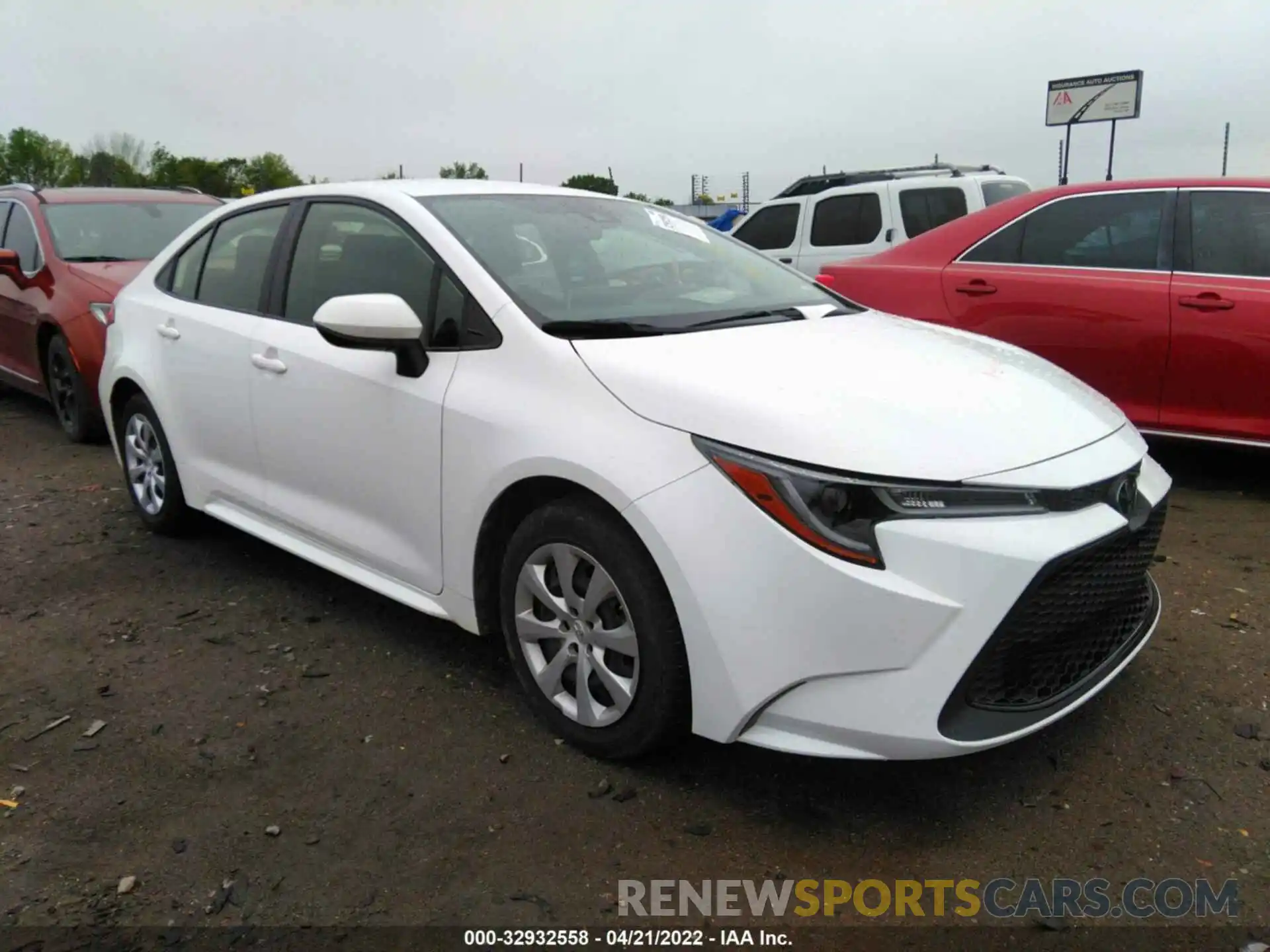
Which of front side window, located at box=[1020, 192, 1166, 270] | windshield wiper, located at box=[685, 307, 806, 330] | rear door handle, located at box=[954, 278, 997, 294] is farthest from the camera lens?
rear door handle, located at box=[954, 278, 997, 294]

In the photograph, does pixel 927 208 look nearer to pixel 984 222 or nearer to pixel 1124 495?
pixel 984 222

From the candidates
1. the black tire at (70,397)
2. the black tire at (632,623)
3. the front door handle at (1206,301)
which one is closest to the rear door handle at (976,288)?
the front door handle at (1206,301)

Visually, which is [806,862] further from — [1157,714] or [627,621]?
[1157,714]

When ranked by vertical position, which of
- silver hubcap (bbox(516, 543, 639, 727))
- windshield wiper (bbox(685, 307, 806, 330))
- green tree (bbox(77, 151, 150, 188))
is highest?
green tree (bbox(77, 151, 150, 188))

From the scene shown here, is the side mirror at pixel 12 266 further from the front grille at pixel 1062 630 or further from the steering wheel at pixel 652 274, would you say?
the front grille at pixel 1062 630

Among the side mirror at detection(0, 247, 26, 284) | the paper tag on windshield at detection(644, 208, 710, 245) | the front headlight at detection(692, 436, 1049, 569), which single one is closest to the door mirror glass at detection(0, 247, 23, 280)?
the side mirror at detection(0, 247, 26, 284)

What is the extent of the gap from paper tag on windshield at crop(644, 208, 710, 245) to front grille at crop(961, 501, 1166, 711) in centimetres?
195

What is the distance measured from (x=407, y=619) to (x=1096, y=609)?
2401 millimetres

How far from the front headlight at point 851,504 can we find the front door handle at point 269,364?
6.50 feet

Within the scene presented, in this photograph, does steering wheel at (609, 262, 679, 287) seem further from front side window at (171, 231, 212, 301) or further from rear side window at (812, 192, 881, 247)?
rear side window at (812, 192, 881, 247)

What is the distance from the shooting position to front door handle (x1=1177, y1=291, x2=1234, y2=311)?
16.0 feet

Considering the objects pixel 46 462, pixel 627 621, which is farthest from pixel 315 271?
pixel 46 462

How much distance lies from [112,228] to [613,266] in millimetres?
5261

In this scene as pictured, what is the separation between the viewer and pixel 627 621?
2625 millimetres
